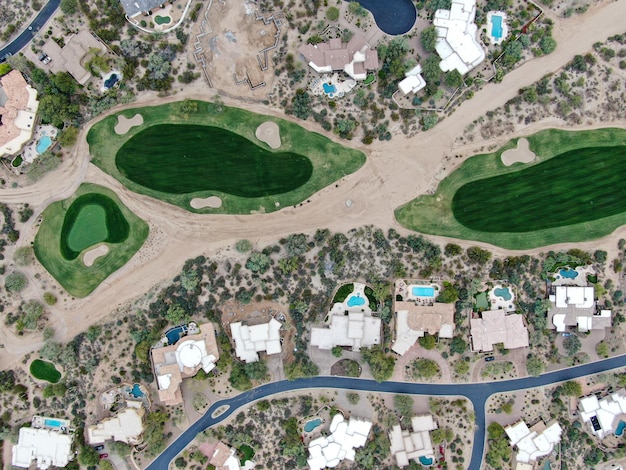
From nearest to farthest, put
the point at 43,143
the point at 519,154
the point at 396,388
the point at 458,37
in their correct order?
the point at 458,37 < the point at 396,388 < the point at 519,154 < the point at 43,143

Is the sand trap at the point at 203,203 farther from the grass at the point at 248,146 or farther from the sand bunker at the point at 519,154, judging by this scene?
the sand bunker at the point at 519,154

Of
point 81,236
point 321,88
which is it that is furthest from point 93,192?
point 321,88

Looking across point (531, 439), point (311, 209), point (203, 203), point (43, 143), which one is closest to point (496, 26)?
point (311, 209)

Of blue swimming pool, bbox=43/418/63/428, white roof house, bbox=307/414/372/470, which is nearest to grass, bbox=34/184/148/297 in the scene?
blue swimming pool, bbox=43/418/63/428

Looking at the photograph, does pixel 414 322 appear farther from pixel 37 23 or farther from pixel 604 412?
pixel 37 23

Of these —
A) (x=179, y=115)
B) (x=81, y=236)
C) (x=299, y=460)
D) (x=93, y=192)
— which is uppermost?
(x=179, y=115)

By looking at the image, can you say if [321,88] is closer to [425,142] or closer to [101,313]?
[425,142]

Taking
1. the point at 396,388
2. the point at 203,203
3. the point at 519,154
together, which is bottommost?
the point at 396,388
